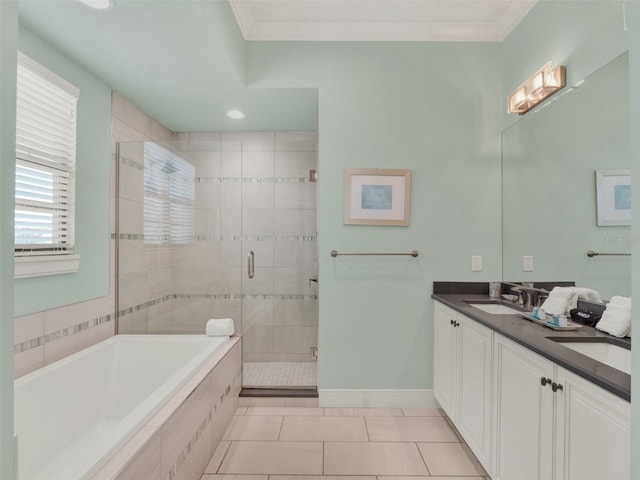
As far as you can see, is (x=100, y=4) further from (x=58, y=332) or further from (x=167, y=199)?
(x=58, y=332)

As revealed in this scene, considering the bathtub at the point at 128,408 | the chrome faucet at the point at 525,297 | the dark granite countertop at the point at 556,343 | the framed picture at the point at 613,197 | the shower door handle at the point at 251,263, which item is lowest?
the bathtub at the point at 128,408

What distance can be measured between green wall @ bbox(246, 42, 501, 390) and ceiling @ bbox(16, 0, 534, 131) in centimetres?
12

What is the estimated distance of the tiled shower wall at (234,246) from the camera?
2.66 meters

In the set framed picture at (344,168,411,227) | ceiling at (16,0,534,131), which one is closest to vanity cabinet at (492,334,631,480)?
framed picture at (344,168,411,227)

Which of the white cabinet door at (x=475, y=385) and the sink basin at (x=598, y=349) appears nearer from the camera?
the sink basin at (x=598, y=349)

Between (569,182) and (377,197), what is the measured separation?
1.15 m

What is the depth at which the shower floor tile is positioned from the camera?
266cm

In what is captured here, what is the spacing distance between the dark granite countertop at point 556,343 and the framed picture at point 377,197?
0.74 m

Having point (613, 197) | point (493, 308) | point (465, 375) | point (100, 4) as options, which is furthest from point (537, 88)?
point (100, 4)

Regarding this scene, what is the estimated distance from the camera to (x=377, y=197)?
8.41ft

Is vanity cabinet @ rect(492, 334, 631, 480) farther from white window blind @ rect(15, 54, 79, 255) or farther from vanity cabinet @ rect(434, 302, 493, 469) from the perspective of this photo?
white window blind @ rect(15, 54, 79, 255)

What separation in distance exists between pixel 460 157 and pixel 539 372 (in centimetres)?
172

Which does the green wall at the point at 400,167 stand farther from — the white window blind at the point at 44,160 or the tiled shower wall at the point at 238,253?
the white window blind at the point at 44,160

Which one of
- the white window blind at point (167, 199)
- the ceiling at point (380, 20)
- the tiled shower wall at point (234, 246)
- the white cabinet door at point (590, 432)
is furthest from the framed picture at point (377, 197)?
the white cabinet door at point (590, 432)
